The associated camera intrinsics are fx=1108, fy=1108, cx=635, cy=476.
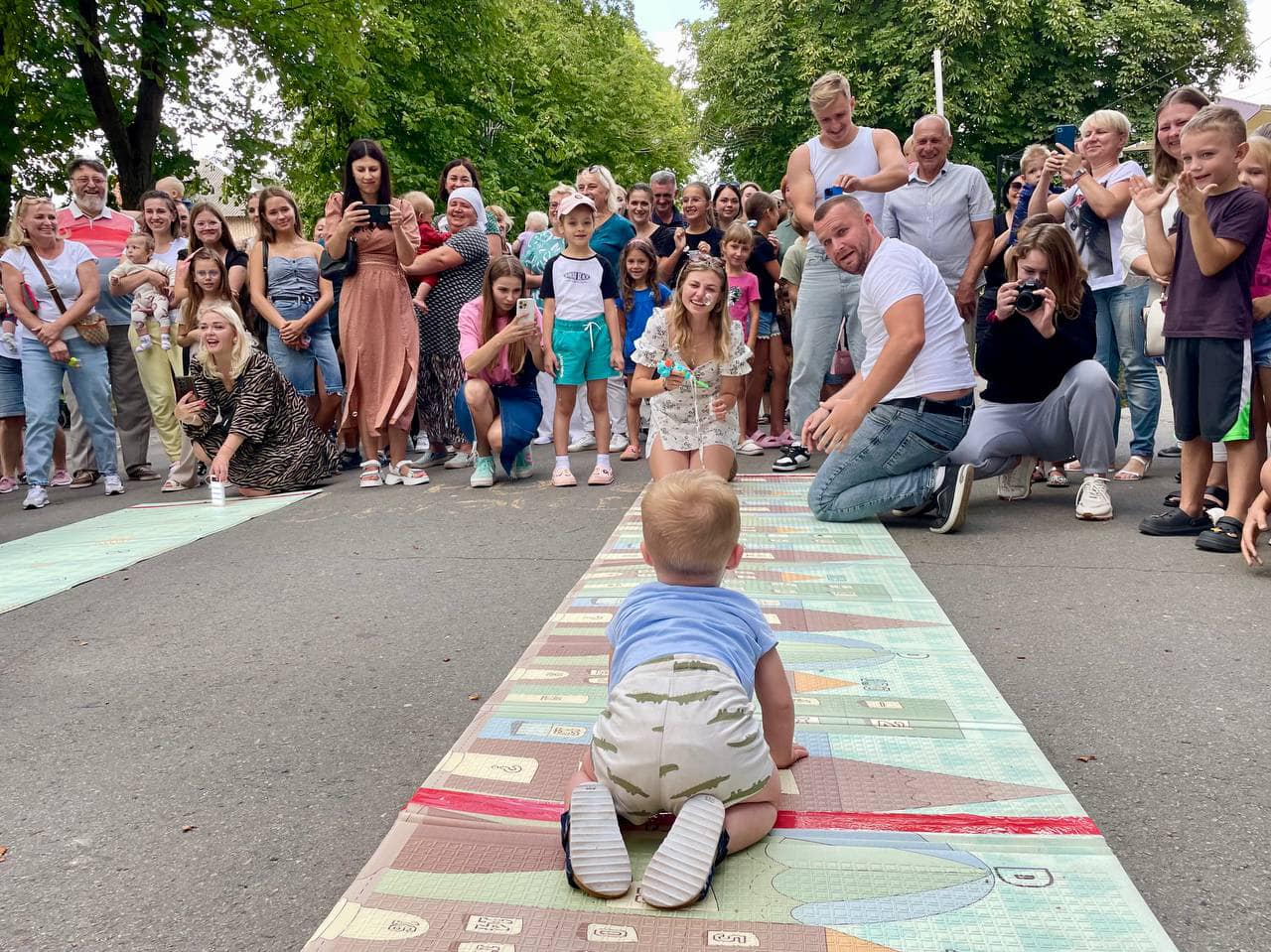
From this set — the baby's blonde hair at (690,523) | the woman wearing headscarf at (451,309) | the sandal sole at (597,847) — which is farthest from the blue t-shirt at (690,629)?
the woman wearing headscarf at (451,309)

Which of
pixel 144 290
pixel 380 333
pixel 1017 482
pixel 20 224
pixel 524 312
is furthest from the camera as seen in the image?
pixel 144 290

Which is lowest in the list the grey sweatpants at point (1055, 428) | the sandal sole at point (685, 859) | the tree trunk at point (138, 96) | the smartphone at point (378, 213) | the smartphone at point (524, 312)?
the sandal sole at point (685, 859)

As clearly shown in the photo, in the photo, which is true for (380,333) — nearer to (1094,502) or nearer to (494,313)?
(494,313)

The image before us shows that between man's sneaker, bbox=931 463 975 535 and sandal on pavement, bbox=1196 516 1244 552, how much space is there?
108cm

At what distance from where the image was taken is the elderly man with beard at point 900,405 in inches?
217

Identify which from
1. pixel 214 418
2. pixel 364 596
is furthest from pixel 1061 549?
pixel 214 418

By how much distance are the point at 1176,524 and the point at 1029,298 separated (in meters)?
1.39

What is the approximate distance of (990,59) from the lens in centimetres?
2752

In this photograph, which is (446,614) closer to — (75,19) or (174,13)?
(75,19)

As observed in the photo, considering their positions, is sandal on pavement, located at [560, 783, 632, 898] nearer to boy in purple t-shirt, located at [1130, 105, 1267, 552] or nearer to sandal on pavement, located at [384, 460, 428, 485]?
boy in purple t-shirt, located at [1130, 105, 1267, 552]

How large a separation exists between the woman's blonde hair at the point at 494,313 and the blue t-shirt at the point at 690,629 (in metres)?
5.17

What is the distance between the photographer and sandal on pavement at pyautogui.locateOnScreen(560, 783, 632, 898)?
2.17 meters

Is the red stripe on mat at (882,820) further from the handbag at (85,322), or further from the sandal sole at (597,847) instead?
the handbag at (85,322)

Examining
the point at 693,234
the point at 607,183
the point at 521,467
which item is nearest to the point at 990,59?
the point at 693,234
